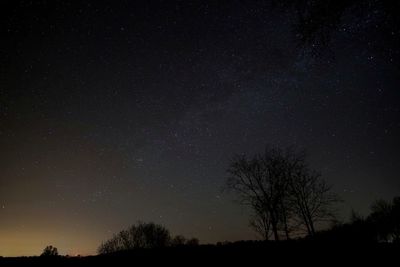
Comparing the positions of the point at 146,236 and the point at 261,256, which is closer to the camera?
the point at 261,256

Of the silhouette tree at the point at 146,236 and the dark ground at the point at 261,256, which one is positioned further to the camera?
the silhouette tree at the point at 146,236

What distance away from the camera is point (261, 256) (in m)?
8.62

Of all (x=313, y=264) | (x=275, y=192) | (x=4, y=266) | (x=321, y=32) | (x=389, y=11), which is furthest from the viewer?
(x=275, y=192)

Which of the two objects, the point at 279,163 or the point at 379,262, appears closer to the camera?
the point at 379,262

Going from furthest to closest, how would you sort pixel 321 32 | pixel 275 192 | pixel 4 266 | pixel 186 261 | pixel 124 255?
pixel 275 192 → pixel 321 32 → pixel 124 255 → pixel 4 266 → pixel 186 261

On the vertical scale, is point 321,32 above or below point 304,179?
above

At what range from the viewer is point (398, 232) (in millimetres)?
65312

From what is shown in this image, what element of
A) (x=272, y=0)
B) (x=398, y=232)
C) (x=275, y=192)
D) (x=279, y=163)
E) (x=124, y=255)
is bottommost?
(x=398, y=232)

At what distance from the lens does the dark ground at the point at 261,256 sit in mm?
7906

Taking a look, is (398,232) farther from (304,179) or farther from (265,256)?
(265,256)

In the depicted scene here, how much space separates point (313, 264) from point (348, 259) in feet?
4.11

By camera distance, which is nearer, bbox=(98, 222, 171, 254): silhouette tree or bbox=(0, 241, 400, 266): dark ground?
bbox=(0, 241, 400, 266): dark ground

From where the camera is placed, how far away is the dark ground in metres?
7.91

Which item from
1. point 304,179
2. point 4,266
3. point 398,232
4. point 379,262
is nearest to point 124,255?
point 4,266
